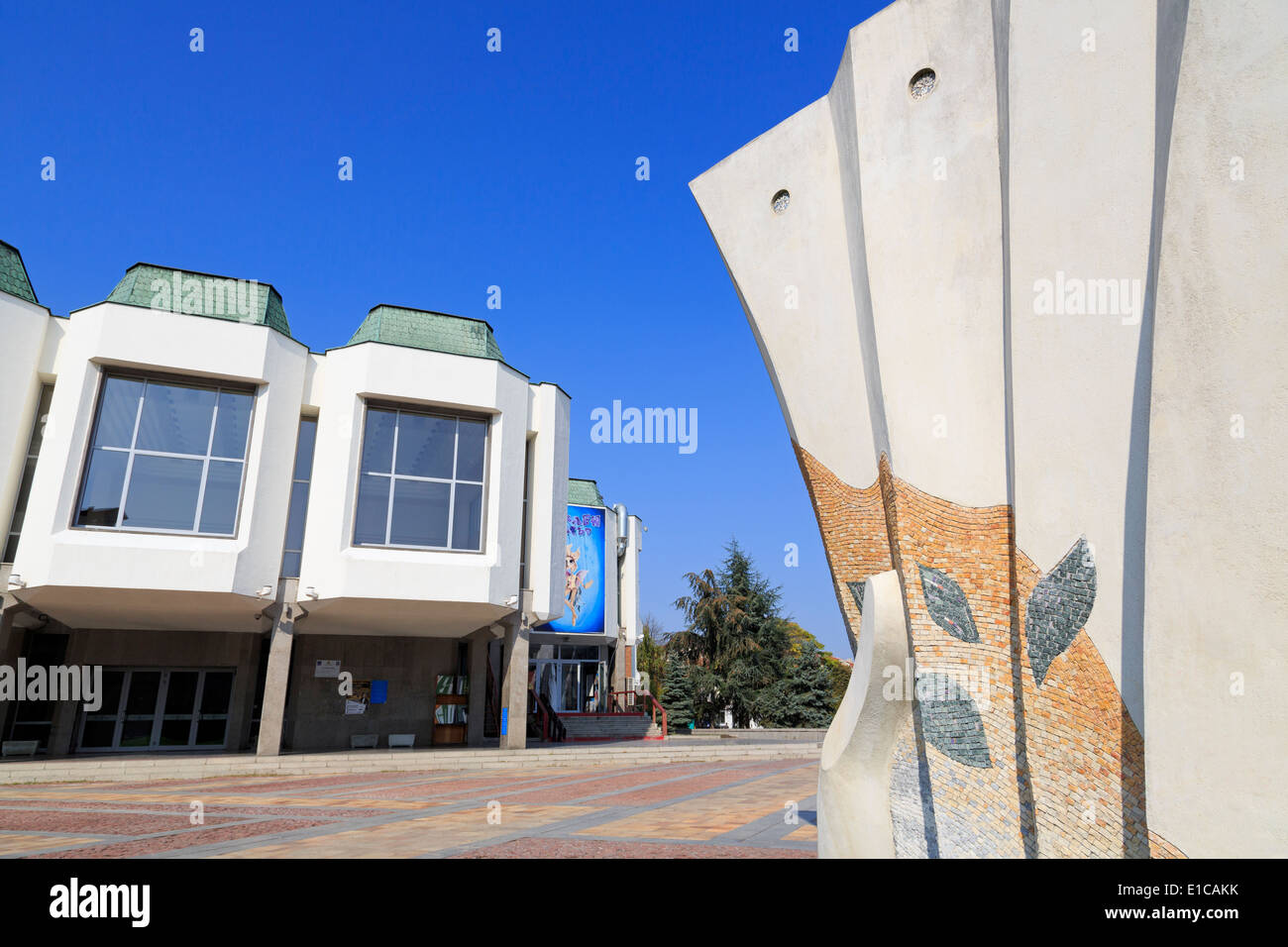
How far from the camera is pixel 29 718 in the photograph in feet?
62.7

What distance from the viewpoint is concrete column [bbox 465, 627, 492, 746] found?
885 inches

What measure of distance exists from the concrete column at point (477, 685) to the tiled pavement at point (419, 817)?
673 centimetres

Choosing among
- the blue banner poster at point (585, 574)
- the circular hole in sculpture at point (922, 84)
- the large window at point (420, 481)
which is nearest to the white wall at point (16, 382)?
the large window at point (420, 481)

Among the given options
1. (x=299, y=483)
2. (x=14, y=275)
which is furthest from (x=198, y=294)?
(x=299, y=483)

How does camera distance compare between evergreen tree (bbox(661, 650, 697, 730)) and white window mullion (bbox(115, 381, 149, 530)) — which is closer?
white window mullion (bbox(115, 381, 149, 530))

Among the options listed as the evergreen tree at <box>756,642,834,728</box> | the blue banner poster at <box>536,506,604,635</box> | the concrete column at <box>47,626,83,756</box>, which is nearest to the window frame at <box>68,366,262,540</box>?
the concrete column at <box>47,626,83,756</box>

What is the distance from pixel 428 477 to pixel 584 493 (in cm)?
1906

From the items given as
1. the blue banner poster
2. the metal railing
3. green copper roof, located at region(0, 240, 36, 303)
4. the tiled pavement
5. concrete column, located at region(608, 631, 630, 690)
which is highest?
green copper roof, located at region(0, 240, 36, 303)

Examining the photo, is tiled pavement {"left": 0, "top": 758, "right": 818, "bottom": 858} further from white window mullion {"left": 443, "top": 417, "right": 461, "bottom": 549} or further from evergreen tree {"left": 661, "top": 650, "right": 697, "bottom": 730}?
evergreen tree {"left": 661, "top": 650, "right": 697, "bottom": 730}

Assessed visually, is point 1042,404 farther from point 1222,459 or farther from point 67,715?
point 67,715

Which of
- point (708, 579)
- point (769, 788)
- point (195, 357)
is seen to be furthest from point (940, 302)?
point (708, 579)

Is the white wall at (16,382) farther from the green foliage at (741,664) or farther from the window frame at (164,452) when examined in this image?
the green foliage at (741,664)

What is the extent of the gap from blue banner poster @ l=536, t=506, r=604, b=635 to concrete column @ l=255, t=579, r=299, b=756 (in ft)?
49.0

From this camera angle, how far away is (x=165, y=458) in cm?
1745
